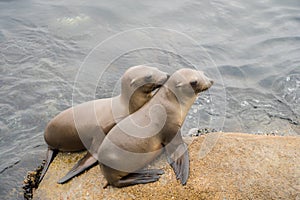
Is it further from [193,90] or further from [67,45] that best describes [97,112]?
[67,45]

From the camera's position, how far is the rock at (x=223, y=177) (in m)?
4.21

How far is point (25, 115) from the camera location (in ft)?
24.4

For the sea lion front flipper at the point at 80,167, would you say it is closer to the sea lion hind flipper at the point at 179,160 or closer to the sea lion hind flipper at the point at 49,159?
the sea lion hind flipper at the point at 49,159

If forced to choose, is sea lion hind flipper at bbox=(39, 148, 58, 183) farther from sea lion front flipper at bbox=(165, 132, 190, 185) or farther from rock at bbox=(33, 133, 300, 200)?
sea lion front flipper at bbox=(165, 132, 190, 185)

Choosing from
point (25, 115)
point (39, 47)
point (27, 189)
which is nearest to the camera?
point (27, 189)

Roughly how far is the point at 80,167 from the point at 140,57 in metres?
5.16

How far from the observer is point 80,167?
15.8ft

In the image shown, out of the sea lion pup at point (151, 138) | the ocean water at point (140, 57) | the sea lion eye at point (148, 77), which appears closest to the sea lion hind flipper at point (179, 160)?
the sea lion pup at point (151, 138)

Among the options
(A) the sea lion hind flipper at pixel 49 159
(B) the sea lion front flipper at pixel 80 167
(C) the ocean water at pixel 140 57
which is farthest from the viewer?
(C) the ocean water at pixel 140 57

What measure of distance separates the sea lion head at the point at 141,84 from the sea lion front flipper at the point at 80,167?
0.75 meters

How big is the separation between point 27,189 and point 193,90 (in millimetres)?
2508

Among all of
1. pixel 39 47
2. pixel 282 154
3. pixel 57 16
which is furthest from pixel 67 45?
pixel 282 154

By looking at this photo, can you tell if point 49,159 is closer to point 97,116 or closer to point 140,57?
point 97,116

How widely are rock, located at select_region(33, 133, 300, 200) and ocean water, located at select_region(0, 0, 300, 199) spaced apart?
1.33 metres
